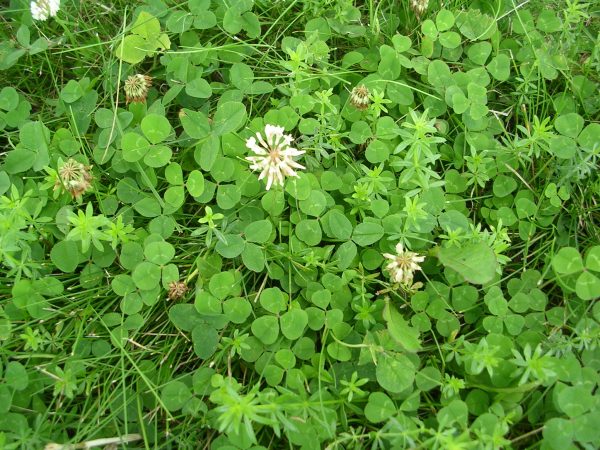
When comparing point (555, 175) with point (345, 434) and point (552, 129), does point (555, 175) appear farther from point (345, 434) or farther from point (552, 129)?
point (345, 434)

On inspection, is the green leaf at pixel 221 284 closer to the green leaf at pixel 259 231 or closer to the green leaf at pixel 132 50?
the green leaf at pixel 259 231

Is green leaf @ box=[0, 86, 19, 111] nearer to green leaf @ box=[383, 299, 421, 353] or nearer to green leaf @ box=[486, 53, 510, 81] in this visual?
green leaf @ box=[383, 299, 421, 353]

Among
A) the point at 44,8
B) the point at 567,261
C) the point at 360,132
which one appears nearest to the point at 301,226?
the point at 360,132

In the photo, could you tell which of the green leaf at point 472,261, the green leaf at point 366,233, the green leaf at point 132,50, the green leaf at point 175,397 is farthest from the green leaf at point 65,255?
the green leaf at point 472,261

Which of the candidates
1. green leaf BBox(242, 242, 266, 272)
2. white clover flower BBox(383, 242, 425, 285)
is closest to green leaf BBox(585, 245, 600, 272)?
white clover flower BBox(383, 242, 425, 285)

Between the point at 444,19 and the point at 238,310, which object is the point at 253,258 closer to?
the point at 238,310

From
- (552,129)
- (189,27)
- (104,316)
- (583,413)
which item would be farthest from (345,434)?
(189,27)
